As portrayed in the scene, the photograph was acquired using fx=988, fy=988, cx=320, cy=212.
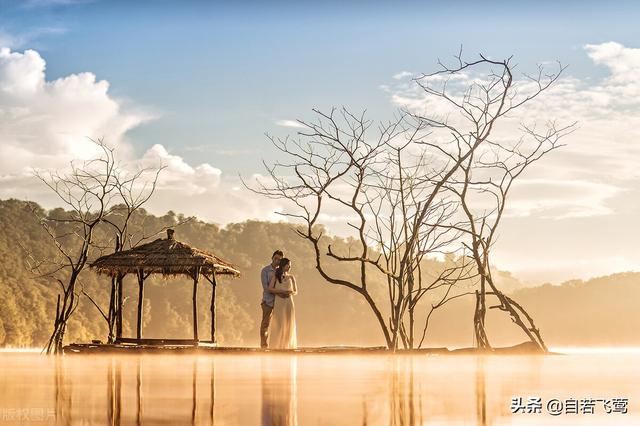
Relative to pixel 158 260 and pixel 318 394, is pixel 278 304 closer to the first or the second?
pixel 158 260

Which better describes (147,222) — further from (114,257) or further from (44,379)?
(44,379)

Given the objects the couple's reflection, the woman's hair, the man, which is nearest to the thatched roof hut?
the man

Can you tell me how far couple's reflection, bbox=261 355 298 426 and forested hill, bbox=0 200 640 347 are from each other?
4608cm

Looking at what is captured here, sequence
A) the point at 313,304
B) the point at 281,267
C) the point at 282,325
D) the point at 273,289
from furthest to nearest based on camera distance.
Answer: the point at 313,304
the point at 282,325
the point at 273,289
the point at 281,267

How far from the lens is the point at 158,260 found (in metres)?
14.4

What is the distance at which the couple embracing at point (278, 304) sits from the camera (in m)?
12.6

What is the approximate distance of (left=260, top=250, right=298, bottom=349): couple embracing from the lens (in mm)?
12602

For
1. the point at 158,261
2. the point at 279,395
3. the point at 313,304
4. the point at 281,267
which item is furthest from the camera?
the point at 313,304

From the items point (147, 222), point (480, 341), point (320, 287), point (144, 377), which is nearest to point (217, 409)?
point (144, 377)

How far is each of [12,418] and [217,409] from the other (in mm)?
945

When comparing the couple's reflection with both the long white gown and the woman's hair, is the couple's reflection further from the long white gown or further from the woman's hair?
the long white gown

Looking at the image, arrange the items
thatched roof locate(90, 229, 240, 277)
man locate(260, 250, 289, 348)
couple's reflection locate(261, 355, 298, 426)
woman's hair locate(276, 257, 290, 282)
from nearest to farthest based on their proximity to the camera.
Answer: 1. couple's reflection locate(261, 355, 298, 426)
2. woman's hair locate(276, 257, 290, 282)
3. man locate(260, 250, 289, 348)
4. thatched roof locate(90, 229, 240, 277)

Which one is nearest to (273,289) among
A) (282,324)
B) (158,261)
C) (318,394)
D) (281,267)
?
(281,267)

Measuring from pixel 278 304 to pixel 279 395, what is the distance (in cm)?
727
